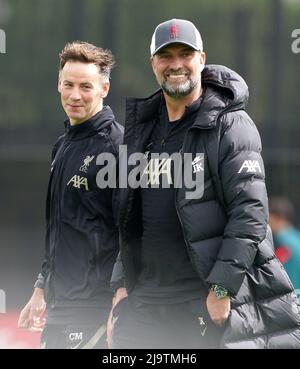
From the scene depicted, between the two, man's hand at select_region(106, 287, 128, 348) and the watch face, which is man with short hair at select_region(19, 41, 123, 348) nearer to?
man's hand at select_region(106, 287, 128, 348)

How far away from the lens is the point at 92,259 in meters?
4.14

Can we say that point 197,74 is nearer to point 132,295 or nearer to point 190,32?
point 190,32

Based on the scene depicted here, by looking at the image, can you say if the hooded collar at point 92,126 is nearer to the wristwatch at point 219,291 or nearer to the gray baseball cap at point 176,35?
the gray baseball cap at point 176,35

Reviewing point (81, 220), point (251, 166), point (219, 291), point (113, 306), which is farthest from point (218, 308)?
point (81, 220)

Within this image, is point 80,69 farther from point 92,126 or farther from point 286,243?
point 286,243

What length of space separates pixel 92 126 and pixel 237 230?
1098mm

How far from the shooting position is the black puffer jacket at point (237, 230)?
3.41m

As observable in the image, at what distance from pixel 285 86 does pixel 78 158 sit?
6334 mm

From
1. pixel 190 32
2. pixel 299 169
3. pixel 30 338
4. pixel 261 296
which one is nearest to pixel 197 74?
pixel 190 32

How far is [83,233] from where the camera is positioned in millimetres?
4137

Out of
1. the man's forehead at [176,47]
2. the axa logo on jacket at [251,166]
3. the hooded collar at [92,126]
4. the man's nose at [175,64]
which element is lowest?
the axa logo on jacket at [251,166]

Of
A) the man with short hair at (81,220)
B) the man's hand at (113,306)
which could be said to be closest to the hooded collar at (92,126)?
the man with short hair at (81,220)

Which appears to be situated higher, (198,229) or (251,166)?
(251,166)

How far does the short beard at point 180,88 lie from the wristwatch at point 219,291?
0.73m
